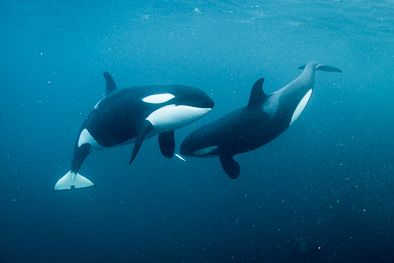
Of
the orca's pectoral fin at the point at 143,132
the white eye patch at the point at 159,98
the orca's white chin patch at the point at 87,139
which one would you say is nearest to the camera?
the orca's pectoral fin at the point at 143,132

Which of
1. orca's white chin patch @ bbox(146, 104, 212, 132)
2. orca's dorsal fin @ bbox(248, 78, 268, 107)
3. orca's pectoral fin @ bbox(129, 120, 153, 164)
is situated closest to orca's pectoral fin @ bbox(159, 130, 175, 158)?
orca's white chin patch @ bbox(146, 104, 212, 132)

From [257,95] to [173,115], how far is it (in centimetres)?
197

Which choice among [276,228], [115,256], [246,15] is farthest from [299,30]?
[115,256]

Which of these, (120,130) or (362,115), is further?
(362,115)

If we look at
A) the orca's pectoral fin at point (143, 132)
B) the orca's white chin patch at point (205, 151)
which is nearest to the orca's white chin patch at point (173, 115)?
the orca's pectoral fin at point (143, 132)

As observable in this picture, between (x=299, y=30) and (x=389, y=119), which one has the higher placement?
(x=299, y=30)

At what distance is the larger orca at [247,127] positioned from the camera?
311 inches

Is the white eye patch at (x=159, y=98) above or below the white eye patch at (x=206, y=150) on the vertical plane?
above

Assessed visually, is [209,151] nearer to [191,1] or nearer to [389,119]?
[191,1]

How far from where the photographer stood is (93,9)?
104 feet

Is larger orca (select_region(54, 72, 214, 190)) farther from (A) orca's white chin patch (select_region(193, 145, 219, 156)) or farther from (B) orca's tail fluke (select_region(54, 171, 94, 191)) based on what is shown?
(B) orca's tail fluke (select_region(54, 171, 94, 191))

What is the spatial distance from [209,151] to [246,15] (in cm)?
2841

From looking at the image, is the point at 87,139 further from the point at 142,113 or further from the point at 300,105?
the point at 300,105

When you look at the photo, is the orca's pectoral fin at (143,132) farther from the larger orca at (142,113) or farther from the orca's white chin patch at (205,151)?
the orca's white chin patch at (205,151)
